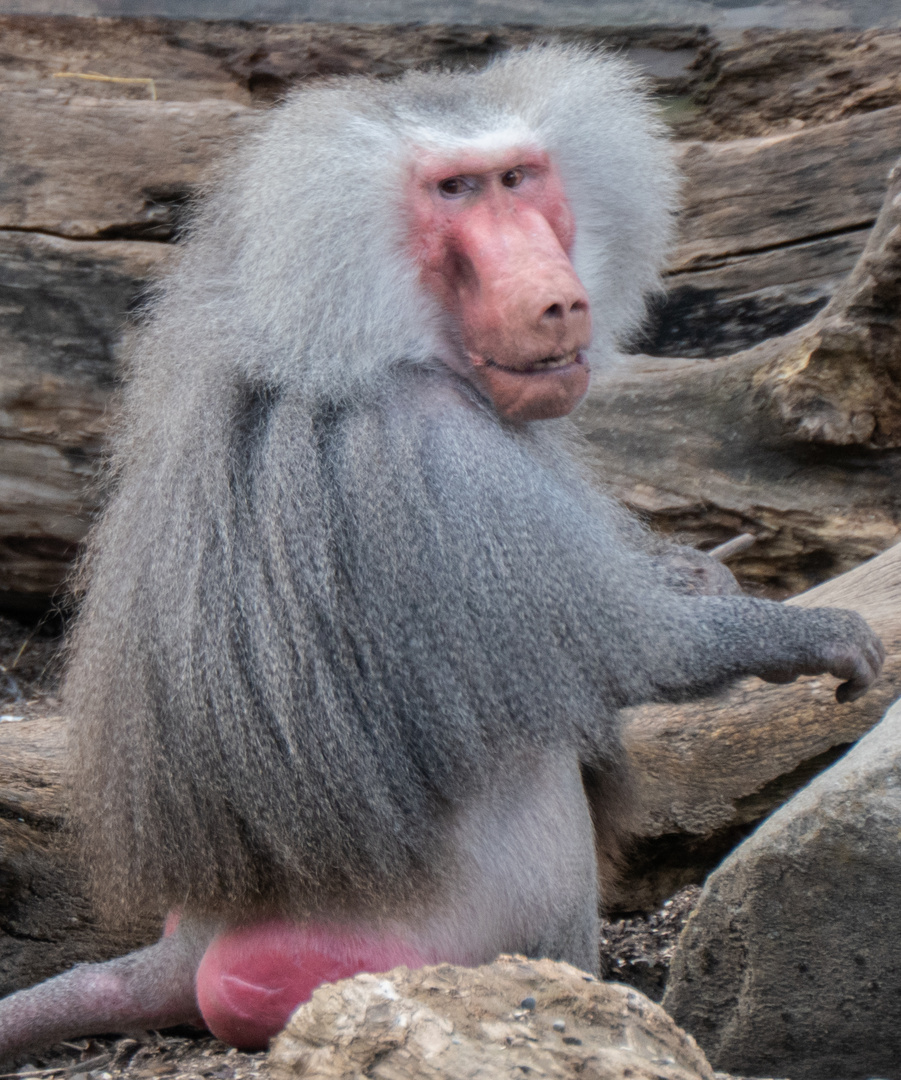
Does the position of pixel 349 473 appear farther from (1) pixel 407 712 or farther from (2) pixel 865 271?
(2) pixel 865 271

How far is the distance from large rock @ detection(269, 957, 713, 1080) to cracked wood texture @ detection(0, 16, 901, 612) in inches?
84.0

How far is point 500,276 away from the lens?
6.79 feet

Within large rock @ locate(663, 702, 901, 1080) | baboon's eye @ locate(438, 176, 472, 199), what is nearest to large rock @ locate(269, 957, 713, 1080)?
large rock @ locate(663, 702, 901, 1080)

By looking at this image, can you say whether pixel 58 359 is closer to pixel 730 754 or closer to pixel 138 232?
pixel 138 232

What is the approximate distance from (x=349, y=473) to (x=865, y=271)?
161cm

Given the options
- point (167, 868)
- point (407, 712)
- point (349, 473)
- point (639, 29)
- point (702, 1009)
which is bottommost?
point (702, 1009)

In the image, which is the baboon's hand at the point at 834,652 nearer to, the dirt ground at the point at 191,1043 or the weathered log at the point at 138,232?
the dirt ground at the point at 191,1043

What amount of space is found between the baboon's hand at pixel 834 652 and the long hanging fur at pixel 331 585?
1.05 ft

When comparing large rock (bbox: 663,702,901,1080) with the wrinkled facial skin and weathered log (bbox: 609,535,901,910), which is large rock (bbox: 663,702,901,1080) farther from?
the wrinkled facial skin

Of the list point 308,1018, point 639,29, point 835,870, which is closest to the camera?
point 308,1018

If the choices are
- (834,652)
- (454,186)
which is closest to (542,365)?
(454,186)

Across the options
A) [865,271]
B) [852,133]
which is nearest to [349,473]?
[865,271]

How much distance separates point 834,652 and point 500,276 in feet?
3.16

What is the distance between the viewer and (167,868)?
6.67 ft
